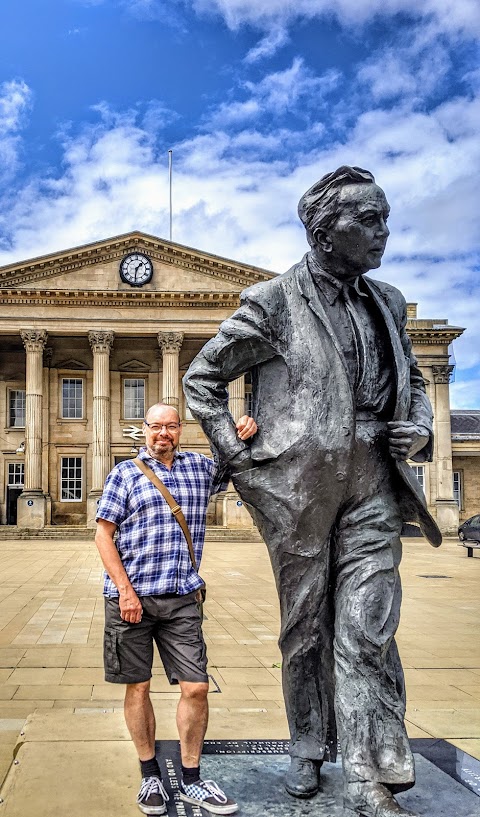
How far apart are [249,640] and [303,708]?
597cm

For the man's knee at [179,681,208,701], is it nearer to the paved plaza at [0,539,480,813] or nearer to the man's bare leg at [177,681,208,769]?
the man's bare leg at [177,681,208,769]

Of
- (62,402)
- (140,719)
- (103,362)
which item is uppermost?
(103,362)

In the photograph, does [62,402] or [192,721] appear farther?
[62,402]

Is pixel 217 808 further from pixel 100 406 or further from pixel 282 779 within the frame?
pixel 100 406

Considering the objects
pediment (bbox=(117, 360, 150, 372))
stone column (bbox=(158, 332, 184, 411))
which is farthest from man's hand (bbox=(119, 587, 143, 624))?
pediment (bbox=(117, 360, 150, 372))

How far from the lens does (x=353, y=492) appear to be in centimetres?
328

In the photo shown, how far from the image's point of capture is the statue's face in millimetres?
3248

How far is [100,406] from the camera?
42156mm

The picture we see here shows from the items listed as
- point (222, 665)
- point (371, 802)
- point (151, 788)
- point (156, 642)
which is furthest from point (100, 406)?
point (371, 802)

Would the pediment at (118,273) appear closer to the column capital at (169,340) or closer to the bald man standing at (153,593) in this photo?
the column capital at (169,340)

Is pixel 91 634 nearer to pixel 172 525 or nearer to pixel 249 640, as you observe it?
pixel 249 640

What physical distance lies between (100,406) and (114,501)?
128ft

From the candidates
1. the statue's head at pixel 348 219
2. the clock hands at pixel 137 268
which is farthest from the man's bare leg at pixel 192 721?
the clock hands at pixel 137 268

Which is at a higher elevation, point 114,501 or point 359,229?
point 359,229
